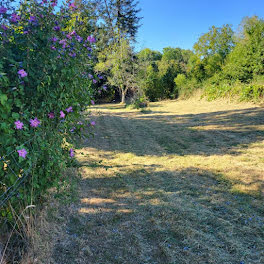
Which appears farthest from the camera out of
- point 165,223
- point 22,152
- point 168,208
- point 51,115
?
point 168,208

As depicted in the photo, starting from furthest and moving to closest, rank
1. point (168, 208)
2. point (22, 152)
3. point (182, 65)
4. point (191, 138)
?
point (182, 65) < point (191, 138) < point (168, 208) < point (22, 152)

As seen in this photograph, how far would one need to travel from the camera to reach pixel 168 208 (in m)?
2.60

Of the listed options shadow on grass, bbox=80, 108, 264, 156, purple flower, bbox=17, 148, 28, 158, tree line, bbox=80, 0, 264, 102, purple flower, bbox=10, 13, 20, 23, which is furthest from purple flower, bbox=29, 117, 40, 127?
tree line, bbox=80, 0, 264, 102

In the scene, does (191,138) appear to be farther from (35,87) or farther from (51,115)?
(35,87)

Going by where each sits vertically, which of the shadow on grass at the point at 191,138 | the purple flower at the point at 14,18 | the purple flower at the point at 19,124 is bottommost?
the shadow on grass at the point at 191,138

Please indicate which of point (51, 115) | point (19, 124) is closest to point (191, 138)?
point (51, 115)

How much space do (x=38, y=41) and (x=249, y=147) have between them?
4.65m

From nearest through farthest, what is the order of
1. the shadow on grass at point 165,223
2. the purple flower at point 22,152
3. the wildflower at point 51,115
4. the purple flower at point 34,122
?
the purple flower at point 22,152 < the purple flower at point 34,122 < the wildflower at point 51,115 < the shadow on grass at point 165,223

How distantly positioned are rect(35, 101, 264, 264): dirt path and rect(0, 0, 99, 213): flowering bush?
723 millimetres

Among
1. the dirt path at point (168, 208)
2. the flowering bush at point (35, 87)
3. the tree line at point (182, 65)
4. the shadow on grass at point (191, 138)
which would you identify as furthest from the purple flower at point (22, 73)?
the tree line at point (182, 65)

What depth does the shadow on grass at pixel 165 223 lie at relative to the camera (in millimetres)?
1899

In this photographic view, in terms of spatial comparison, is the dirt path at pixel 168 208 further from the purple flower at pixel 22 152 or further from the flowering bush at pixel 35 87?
the purple flower at pixel 22 152

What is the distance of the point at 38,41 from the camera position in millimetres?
1713

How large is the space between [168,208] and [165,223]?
11.5 inches
